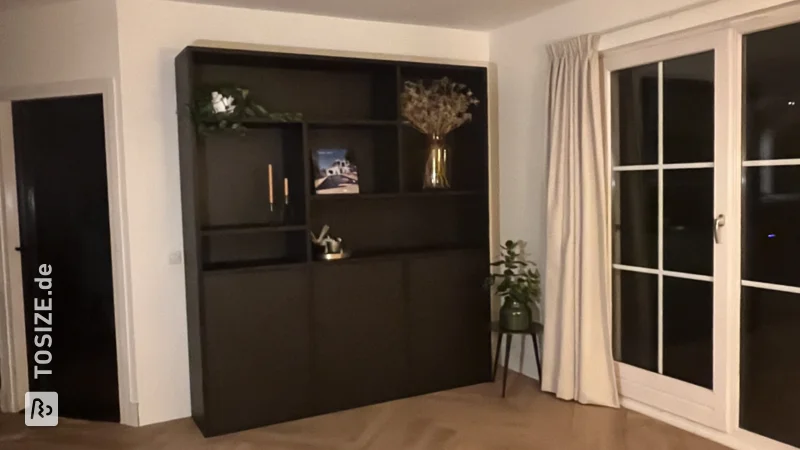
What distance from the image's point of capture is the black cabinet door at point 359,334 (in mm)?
3770

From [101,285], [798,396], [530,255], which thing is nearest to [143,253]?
[101,285]

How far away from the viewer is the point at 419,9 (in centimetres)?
395

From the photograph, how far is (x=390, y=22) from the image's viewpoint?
423 cm

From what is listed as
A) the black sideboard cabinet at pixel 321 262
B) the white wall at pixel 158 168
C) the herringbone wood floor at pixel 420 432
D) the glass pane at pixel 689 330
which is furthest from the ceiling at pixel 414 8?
the herringbone wood floor at pixel 420 432

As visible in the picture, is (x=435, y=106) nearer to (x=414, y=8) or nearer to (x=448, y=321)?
(x=414, y=8)

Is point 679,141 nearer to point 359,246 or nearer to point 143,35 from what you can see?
point 359,246

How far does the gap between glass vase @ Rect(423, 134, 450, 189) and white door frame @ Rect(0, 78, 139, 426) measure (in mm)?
1804

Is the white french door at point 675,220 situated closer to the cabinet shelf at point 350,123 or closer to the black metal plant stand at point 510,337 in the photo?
the black metal plant stand at point 510,337

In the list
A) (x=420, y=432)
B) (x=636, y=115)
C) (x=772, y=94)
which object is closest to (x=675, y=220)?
(x=636, y=115)

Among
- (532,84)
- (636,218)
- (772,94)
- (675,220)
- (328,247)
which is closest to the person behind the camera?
(772,94)

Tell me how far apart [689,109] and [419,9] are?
1661mm

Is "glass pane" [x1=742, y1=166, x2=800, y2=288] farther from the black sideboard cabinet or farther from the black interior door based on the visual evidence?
the black interior door

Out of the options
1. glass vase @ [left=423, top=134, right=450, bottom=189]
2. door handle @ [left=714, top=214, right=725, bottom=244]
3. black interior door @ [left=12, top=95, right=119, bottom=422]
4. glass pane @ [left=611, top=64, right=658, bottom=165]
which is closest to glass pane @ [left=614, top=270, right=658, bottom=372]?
door handle @ [left=714, top=214, right=725, bottom=244]

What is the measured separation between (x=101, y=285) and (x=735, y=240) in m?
3.47
